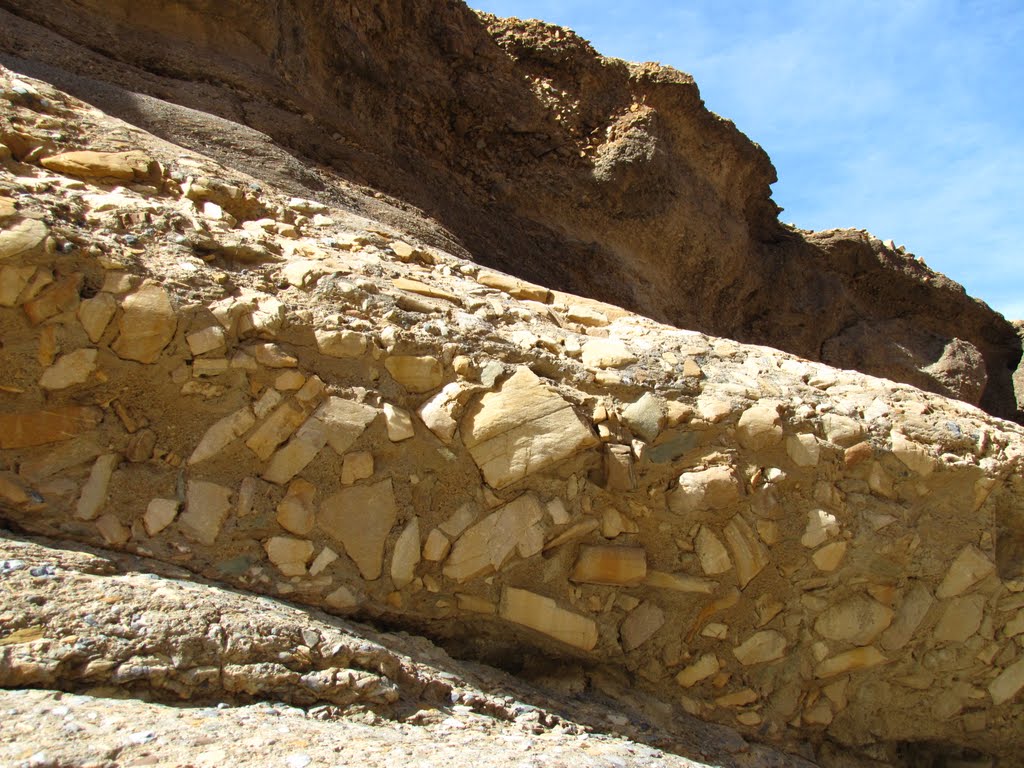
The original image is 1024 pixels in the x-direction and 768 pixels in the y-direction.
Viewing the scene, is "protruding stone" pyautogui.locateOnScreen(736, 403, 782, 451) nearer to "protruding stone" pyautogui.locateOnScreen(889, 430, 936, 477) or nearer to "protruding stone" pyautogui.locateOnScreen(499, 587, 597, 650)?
"protruding stone" pyautogui.locateOnScreen(889, 430, 936, 477)

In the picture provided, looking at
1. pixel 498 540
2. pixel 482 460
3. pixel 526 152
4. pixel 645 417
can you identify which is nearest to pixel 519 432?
pixel 482 460

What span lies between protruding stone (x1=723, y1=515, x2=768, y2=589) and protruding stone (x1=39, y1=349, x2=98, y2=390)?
2.06 metres

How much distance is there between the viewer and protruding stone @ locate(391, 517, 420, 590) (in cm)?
244

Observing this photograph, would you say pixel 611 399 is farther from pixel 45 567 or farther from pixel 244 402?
pixel 45 567

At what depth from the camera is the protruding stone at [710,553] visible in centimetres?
278

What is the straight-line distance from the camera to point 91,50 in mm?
4730

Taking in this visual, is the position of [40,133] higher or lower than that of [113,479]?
higher

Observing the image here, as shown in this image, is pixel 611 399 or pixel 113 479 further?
pixel 611 399

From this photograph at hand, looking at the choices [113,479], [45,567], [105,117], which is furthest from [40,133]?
[45,567]

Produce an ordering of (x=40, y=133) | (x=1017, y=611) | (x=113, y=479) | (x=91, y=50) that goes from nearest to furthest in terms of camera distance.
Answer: (x=113, y=479), (x=40, y=133), (x=1017, y=611), (x=91, y=50)

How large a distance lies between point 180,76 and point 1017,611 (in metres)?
5.17

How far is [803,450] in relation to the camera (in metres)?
2.93

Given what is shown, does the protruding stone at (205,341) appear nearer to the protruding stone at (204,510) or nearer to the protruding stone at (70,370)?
the protruding stone at (70,370)

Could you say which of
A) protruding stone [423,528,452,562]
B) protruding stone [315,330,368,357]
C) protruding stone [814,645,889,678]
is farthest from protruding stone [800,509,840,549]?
protruding stone [315,330,368,357]
